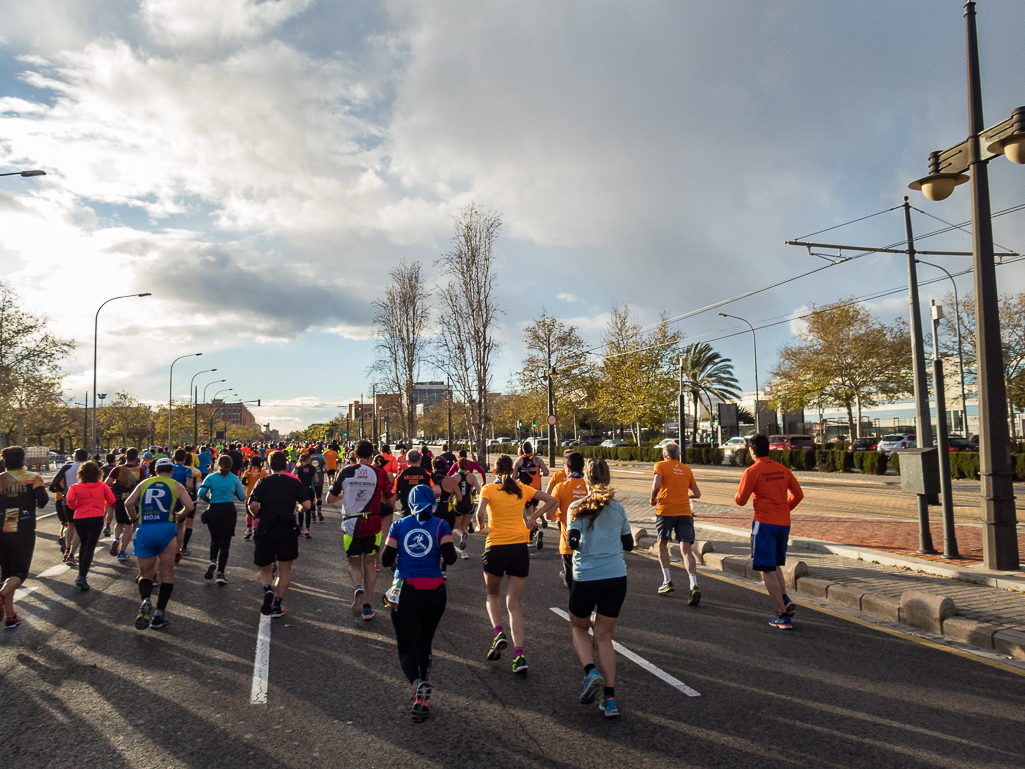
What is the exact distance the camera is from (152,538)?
22.6 feet

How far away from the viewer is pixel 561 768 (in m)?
3.67

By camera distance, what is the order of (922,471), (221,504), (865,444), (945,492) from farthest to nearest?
(865,444) < (922,471) < (945,492) < (221,504)

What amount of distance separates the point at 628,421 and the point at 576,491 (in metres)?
42.4

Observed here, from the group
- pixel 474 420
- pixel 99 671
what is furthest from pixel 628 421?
pixel 99 671

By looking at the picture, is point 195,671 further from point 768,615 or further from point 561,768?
point 768,615

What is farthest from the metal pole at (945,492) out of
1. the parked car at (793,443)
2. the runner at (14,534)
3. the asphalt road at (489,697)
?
the parked car at (793,443)

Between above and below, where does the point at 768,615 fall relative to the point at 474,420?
below

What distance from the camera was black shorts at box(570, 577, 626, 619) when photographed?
178 inches

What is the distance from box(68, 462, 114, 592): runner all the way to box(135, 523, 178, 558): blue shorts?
2.32 metres

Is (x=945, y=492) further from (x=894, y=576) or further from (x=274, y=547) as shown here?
(x=274, y=547)

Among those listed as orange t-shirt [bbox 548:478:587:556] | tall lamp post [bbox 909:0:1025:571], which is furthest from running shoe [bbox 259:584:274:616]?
tall lamp post [bbox 909:0:1025:571]

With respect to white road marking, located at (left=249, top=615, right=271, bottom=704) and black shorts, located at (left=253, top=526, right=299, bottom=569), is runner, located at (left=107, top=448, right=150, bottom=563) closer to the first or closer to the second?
black shorts, located at (left=253, top=526, right=299, bottom=569)

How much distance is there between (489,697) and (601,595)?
118cm

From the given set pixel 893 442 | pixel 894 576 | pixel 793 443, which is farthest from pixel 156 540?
pixel 893 442
